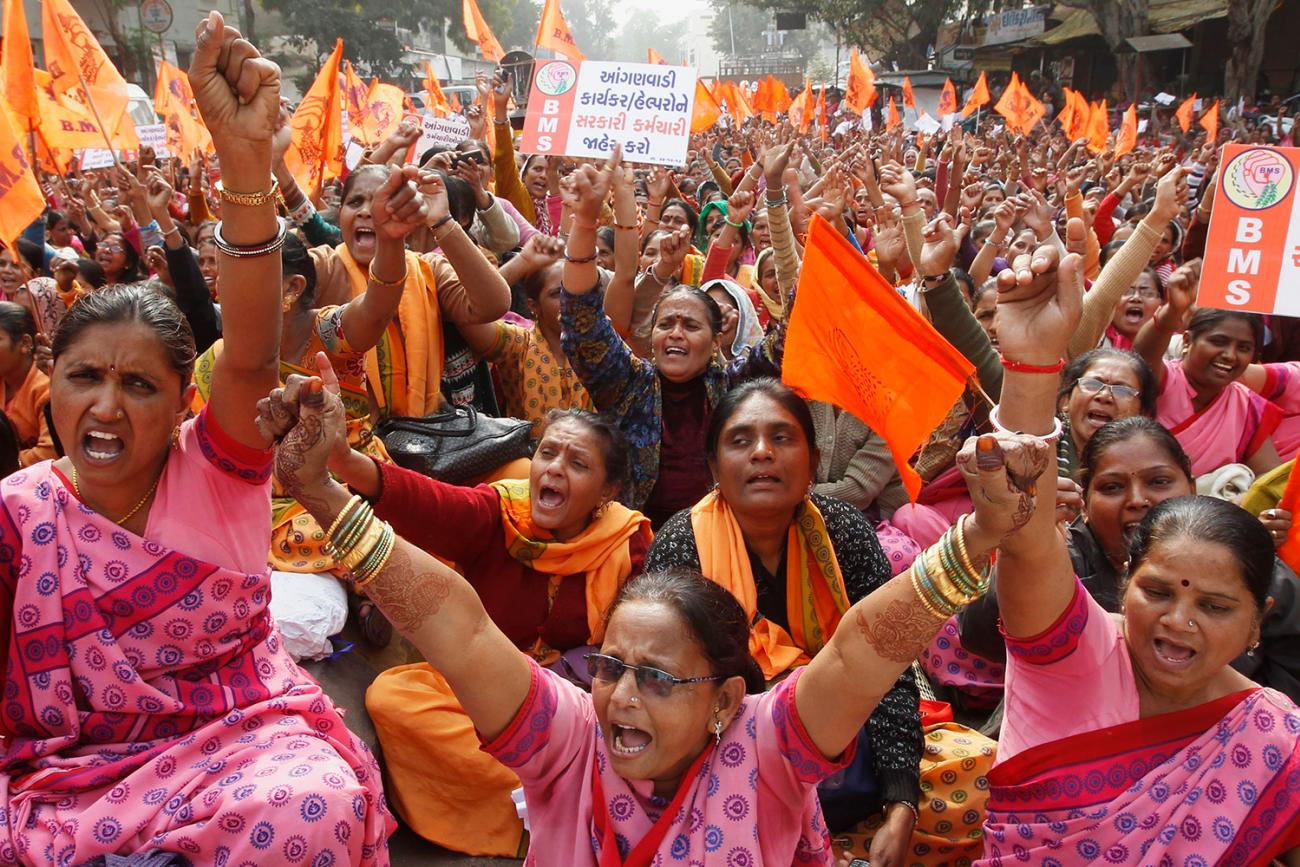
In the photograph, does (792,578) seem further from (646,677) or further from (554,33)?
(554,33)

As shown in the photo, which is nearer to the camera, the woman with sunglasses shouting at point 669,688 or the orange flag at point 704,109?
the woman with sunglasses shouting at point 669,688

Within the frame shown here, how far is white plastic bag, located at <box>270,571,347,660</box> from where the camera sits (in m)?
3.00

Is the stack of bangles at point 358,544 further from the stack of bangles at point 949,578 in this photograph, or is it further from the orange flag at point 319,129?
the orange flag at point 319,129

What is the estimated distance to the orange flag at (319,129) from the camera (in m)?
7.69

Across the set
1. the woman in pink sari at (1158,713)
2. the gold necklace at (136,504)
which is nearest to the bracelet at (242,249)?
the gold necklace at (136,504)

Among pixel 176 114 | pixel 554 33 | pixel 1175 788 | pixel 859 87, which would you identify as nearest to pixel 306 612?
pixel 1175 788

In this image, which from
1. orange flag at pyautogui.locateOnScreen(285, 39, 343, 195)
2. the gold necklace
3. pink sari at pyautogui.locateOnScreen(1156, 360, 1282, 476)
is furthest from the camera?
orange flag at pyautogui.locateOnScreen(285, 39, 343, 195)

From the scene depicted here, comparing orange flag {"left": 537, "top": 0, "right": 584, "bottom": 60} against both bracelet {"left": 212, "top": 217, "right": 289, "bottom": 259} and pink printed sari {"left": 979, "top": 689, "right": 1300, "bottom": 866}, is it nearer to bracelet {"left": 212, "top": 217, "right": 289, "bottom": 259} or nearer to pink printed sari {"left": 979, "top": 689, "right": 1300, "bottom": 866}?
bracelet {"left": 212, "top": 217, "right": 289, "bottom": 259}

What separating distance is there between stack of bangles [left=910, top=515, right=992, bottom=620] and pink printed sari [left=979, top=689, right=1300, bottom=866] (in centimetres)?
61

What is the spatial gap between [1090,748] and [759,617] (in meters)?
0.93

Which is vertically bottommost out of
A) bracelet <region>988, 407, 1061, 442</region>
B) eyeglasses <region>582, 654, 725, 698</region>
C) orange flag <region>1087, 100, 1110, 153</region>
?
eyeglasses <region>582, 654, 725, 698</region>

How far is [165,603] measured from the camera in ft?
6.54

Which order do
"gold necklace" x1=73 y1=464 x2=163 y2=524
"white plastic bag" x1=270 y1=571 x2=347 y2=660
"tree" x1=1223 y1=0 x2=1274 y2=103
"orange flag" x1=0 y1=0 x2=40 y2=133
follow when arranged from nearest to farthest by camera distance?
"gold necklace" x1=73 y1=464 x2=163 y2=524 → "white plastic bag" x1=270 y1=571 x2=347 y2=660 → "orange flag" x1=0 y1=0 x2=40 y2=133 → "tree" x1=1223 y1=0 x2=1274 y2=103

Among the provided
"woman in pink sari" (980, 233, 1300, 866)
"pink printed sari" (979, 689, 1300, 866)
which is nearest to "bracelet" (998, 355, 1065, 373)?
"woman in pink sari" (980, 233, 1300, 866)
